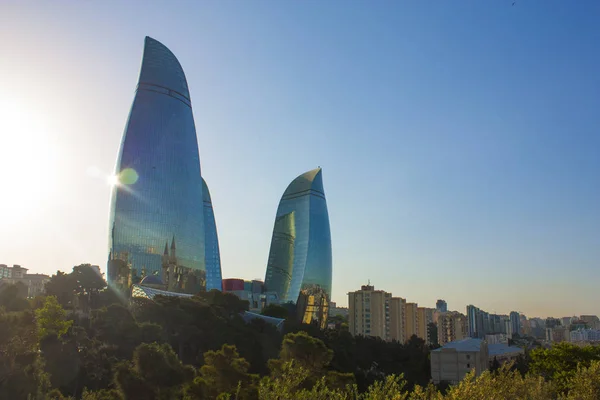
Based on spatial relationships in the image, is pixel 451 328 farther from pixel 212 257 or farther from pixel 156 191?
pixel 156 191

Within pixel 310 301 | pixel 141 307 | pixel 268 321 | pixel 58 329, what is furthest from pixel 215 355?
pixel 310 301

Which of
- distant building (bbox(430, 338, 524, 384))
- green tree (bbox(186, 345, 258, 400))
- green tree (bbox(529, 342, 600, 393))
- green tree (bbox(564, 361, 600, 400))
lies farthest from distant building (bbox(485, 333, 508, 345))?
green tree (bbox(186, 345, 258, 400))

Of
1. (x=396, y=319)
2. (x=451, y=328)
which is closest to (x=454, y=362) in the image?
(x=396, y=319)

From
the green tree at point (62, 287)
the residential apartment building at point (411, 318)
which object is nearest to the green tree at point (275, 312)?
the green tree at point (62, 287)

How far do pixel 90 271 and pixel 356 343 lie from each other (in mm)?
23430

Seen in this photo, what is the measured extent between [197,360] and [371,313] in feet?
161

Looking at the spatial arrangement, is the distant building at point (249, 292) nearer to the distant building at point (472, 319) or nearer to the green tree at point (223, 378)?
the distant building at point (472, 319)

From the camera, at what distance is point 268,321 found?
46531mm

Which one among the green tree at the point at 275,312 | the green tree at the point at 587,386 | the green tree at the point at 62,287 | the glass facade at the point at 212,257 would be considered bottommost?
the green tree at the point at 587,386

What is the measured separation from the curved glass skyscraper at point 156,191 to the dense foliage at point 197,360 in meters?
6.40

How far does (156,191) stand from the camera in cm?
5688

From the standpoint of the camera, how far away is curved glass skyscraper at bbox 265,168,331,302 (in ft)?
255

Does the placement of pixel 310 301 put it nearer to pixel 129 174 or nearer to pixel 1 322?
pixel 129 174

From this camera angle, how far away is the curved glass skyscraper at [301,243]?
77875 mm
